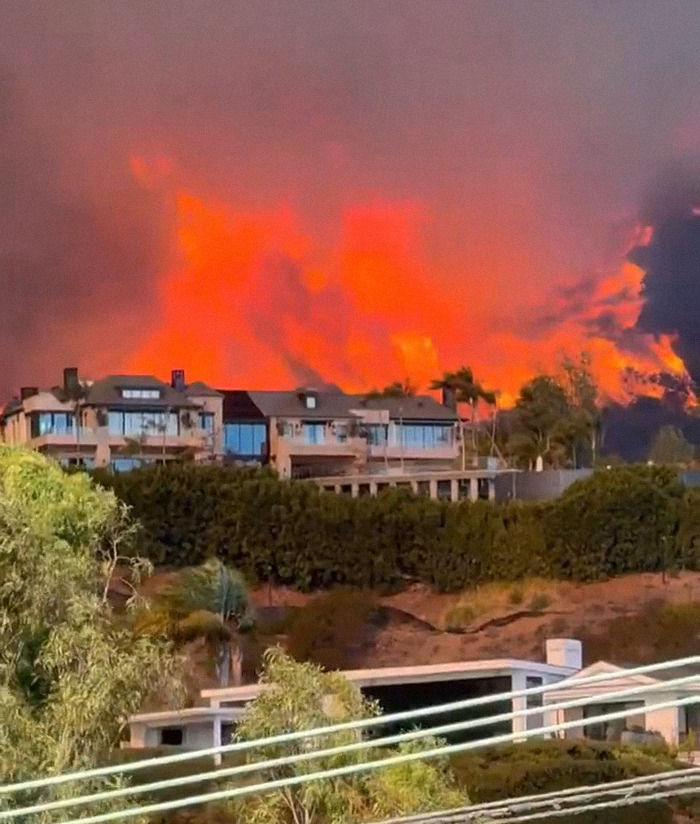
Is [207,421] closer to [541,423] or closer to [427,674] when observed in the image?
[541,423]

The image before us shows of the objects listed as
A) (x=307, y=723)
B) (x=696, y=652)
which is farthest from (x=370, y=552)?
(x=307, y=723)

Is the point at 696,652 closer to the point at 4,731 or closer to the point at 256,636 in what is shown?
the point at 256,636

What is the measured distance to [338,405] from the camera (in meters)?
98.8

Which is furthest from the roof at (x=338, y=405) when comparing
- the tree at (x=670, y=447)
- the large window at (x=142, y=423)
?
the tree at (x=670, y=447)

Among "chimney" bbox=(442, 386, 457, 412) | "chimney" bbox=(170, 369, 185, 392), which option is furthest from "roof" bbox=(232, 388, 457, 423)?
"chimney" bbox=(170, 369, 185, 392)

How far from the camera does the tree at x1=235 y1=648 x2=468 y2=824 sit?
20.4 m

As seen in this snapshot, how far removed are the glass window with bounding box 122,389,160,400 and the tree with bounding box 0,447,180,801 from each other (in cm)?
6928

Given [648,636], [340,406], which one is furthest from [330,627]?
[340,406]

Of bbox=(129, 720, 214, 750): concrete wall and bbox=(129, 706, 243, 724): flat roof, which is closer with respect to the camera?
bbox=(129, 706, 243, 724): flat roof

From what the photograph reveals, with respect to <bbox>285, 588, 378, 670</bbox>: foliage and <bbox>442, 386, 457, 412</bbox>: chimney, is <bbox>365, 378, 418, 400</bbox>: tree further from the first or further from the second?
<bbox>285, 588, 378, 670</bbox>: foliage

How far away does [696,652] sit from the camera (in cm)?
6022

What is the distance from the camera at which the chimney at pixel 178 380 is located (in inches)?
3727

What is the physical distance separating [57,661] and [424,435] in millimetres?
82283

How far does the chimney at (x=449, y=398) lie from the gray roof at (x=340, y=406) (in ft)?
1.76
